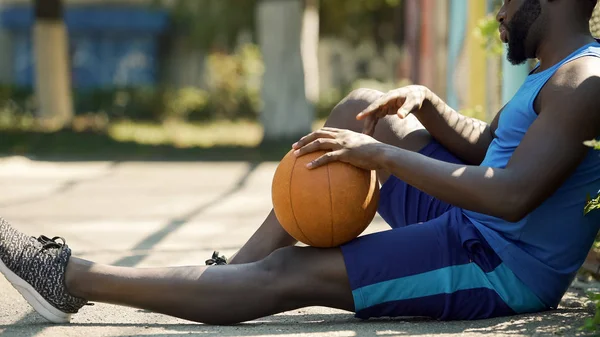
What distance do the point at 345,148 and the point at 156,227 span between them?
388 cm

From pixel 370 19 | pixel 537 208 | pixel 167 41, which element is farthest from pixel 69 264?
pixel 167 41

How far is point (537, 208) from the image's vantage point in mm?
3637

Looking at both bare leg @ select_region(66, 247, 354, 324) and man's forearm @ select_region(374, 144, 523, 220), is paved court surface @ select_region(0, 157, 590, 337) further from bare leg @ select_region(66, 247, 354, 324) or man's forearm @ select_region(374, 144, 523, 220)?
man's forearm @ select_region(374, 144, 523, 220)

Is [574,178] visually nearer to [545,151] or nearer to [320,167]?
[545,151]

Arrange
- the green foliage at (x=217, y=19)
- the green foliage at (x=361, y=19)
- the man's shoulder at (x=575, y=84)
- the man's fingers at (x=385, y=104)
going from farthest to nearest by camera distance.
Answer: the green foliage at (x=217, y=19) → the green foliage at (x=361, y=19) → the man's fingers at (x=385, y=104) → the man's shoulder at (x=575, y=84)

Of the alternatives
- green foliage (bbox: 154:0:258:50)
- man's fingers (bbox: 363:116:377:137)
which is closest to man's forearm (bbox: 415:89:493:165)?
man's fingers (bbox: 363:116:377:137)

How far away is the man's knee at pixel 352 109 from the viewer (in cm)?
418

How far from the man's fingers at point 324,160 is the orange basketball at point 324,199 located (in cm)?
2

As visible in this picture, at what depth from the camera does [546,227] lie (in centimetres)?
364

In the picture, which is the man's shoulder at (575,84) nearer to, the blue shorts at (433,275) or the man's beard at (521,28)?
the man's beard at (521,28)

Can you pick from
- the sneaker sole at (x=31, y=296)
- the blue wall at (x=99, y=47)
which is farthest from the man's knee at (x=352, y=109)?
the blue wall at (x=99, y=47)

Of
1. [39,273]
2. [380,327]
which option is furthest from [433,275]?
[39,273]

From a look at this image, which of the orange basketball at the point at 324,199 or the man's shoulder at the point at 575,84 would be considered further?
the orange basketball at the point at 324,199

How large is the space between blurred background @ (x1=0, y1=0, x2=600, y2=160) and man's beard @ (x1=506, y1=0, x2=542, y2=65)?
2862mm
